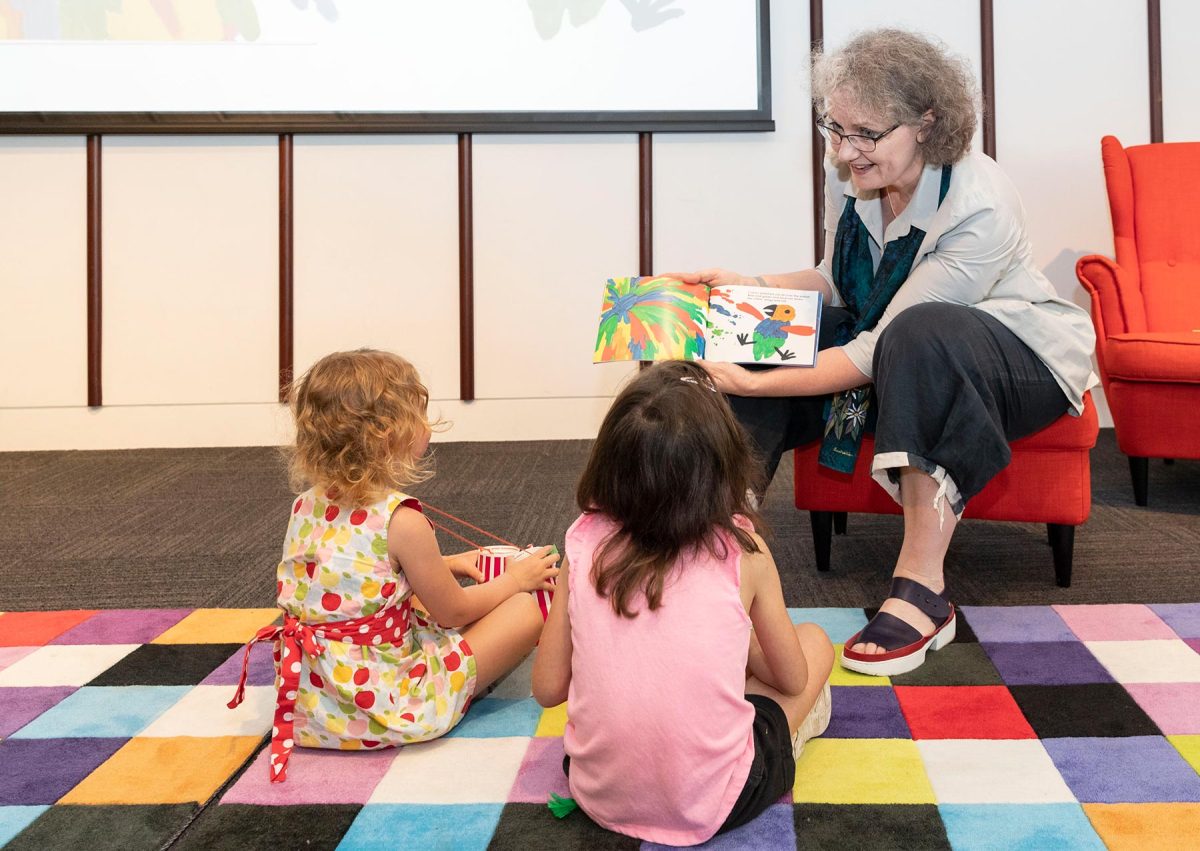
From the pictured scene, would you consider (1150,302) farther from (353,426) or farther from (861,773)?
(353,426)

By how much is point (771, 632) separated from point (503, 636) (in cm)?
41

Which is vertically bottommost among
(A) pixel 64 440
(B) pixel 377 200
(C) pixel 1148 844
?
(C) pixel 1148 844

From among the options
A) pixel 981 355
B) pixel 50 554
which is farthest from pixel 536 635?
pixel 50 554

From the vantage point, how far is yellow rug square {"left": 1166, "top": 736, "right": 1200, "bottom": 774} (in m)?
1.19

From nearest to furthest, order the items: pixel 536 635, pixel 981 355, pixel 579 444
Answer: pixel 536 635, pixel 981 355, pixel 579 444

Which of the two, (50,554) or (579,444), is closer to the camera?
(50,554)

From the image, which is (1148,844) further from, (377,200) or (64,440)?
(64,440)

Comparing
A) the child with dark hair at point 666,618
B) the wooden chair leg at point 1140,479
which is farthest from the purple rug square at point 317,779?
the wooden chair leg at point 1140,479

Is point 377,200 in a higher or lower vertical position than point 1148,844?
higher

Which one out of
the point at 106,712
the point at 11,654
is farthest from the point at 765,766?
the point at 11,654

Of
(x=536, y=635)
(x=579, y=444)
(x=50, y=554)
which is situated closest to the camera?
(x=536, y=635)

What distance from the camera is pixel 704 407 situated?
3.40ft

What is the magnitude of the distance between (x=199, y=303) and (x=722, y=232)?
5.79 ft

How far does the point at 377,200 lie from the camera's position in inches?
142
